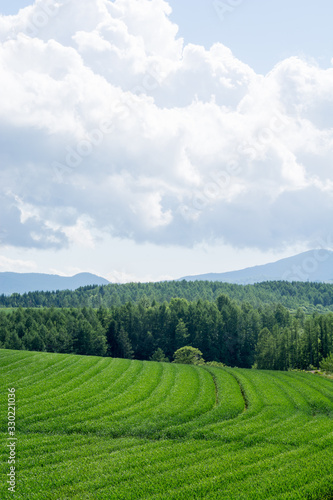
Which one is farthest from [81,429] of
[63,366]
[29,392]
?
[63,366]

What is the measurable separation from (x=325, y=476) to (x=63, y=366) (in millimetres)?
37342

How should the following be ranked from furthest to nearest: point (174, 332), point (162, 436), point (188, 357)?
point (174, 332) → point (188, 357) → point (162, 436)

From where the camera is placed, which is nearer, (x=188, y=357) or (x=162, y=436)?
(x=162, y=436)

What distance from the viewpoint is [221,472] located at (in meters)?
19.0

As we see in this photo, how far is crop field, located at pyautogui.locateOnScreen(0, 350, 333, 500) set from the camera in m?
17.6

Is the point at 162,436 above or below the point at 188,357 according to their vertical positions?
above

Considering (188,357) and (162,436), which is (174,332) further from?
(162,436)

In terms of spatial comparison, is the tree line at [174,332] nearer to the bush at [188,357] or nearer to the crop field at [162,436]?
the bush at [188,357]

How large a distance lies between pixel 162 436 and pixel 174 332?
388ft

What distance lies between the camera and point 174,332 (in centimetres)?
14275

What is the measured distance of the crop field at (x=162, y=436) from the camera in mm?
17633

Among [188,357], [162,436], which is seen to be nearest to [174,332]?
[188,357]

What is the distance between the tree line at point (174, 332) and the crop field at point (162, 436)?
59.7 metres

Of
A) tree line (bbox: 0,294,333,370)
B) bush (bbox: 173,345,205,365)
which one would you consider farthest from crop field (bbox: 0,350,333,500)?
bush (bbox: 173,345,205,365)
